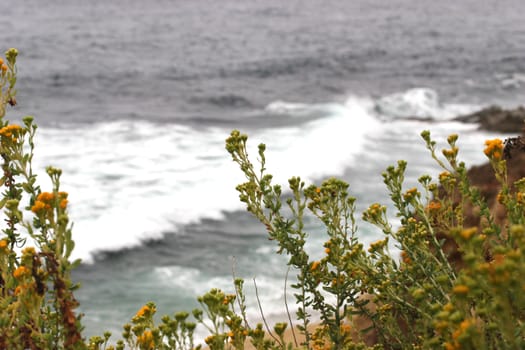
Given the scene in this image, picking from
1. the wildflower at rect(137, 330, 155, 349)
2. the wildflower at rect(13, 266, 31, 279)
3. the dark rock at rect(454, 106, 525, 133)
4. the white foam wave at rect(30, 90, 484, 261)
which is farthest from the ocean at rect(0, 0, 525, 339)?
the wildflower at rect(13, 266, 31, 279)

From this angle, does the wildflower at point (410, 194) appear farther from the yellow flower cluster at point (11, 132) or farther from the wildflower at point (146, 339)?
the yellow flower cluster at point (11, 132)

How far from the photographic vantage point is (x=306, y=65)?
31797mm

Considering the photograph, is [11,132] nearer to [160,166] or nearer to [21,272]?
[21,272]

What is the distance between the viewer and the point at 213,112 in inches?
893

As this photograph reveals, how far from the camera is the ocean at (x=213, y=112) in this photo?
9859 mm

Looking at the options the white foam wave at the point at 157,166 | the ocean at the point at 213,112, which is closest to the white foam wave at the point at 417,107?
the ocean at the point at 213,112

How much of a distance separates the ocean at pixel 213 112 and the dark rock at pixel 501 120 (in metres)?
0.68

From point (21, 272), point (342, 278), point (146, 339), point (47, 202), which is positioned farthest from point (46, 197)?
point (342, 278)

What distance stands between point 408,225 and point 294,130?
1618cm

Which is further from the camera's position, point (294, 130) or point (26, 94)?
point (26, 94)

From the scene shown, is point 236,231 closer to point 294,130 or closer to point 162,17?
point 294,130

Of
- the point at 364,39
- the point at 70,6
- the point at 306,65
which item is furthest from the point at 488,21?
the point at 70,6

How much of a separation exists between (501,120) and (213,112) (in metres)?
9.97

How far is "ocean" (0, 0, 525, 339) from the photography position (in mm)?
9859
